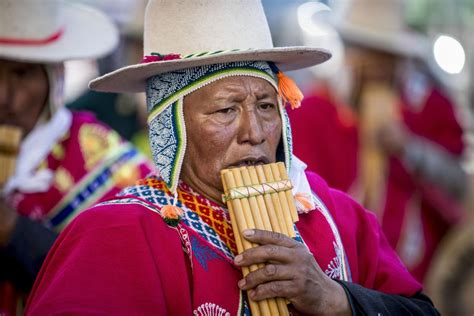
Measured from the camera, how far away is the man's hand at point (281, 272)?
293 cm

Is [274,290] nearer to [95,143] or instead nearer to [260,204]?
[260,204]

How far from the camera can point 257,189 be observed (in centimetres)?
307

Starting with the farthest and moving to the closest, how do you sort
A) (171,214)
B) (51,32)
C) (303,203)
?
1. (51,32)
2. (303,203)
3. (171,214)

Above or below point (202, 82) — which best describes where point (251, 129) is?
below

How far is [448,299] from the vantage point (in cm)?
737

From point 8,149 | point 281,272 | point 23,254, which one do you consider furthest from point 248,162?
point 8,149

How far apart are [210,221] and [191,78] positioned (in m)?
0.51

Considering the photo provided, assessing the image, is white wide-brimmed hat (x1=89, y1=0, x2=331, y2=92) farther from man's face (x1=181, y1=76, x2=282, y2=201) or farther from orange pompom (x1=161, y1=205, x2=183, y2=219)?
orange pompom (x1=161, y1=205, x2=183, y2=219)

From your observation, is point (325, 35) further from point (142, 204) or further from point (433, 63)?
point (142, 204)

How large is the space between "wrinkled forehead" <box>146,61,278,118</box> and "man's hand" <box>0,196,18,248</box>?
1110 millimetres

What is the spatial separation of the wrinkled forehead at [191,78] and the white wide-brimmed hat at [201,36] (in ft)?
0.11

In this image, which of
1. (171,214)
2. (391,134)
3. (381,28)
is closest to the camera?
(171,214)

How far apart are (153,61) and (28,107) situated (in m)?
1.43

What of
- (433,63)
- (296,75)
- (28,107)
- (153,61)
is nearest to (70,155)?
(28,107)
